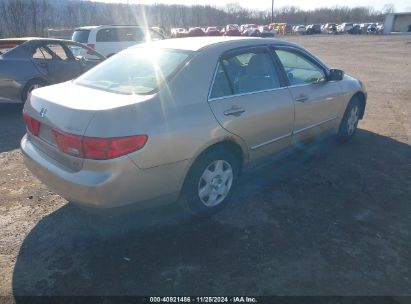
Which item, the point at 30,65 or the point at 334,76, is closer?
the point at 334,76

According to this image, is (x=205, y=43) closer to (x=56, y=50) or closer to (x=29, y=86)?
(x=29, y=86)

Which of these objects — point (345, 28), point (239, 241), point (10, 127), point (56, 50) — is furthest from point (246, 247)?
point (345, 28)

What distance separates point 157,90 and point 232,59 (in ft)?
3.32

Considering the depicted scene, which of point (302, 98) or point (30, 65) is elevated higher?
point (30, 65)

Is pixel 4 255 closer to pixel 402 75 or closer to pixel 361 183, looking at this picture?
pixel 361 183

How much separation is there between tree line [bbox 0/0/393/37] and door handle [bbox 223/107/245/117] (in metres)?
35.2

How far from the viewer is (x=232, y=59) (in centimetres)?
364

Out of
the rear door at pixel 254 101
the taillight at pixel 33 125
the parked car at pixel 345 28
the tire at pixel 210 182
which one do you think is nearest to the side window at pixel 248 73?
the rear door at pixel 254 101

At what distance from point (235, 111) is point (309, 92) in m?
1.46

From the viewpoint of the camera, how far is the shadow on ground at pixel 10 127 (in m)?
5.67

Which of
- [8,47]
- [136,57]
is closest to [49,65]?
[8,47]

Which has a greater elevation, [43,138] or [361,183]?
[43,138]

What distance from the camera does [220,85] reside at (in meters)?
3.41

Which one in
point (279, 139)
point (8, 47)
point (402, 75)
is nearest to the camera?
point (279, 139)
